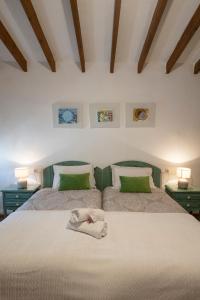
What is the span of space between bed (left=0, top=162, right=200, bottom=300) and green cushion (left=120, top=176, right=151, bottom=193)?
1283 millimetres

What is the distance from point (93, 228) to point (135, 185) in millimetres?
1462

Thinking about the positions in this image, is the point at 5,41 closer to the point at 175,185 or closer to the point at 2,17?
the point at 2,17

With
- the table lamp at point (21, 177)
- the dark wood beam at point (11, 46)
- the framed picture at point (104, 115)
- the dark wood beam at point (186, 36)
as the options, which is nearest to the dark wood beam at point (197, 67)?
the dark wood beam at point (186, 36)

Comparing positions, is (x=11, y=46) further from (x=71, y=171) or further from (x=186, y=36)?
(x=186, y=36)

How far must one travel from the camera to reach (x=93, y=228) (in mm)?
1755

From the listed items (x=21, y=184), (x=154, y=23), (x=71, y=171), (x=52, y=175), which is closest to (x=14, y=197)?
(x=21, y=184)

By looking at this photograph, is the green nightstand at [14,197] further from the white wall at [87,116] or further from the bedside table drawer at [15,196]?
the white wall at [87,116]

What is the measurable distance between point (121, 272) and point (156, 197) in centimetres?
165

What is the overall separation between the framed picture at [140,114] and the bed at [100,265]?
2.23 meters

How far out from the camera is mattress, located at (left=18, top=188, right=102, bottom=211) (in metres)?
2.49

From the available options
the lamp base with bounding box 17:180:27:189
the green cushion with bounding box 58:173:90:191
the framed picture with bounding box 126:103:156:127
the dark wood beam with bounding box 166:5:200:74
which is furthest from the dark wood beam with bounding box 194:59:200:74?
the lamp base with bounding box 17:180:27:189

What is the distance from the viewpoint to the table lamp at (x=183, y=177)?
333 centimetres

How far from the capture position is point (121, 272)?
1.33 m

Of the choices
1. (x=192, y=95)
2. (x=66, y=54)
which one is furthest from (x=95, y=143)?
(x=192, y=95)
